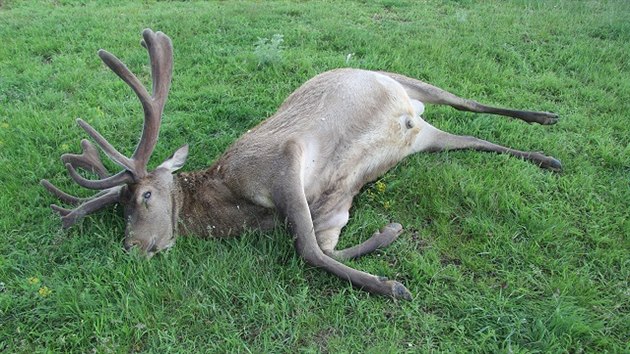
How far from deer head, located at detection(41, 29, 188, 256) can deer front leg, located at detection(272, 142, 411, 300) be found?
91cm

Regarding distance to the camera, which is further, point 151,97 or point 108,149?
point 151,97

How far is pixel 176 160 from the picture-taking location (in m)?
4.87

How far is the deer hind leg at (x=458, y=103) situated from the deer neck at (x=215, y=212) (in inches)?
82.7

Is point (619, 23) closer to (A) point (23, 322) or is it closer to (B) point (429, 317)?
(B) point (429, 317)

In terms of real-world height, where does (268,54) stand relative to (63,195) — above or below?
above

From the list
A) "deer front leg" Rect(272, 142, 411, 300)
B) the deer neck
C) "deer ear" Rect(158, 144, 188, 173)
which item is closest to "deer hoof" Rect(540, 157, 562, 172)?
"deer front leg" Rect(272, 142, 411, 300)

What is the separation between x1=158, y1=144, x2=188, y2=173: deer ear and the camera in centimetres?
472

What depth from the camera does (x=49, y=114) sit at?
6.05 meters

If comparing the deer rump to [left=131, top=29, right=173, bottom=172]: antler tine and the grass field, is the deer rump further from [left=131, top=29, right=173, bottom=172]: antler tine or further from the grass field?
the grass field

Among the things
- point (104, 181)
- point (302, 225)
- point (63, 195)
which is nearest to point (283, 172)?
point (302, 225)

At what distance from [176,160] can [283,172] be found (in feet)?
3.88

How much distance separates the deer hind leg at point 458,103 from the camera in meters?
5.41

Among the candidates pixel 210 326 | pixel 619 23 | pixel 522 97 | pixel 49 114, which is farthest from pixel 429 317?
pixel 619 23

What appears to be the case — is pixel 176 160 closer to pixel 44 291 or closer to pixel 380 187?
pixel 44 291
